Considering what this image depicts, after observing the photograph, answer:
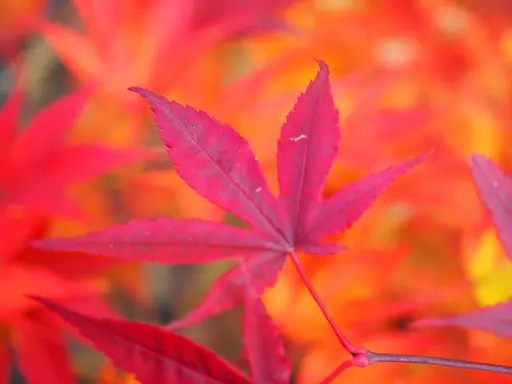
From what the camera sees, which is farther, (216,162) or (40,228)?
(40,228)

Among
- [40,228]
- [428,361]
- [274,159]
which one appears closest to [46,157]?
[40,228]

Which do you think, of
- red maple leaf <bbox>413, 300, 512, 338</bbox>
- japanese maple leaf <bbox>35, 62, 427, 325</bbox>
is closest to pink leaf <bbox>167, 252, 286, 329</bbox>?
japanese maple leaf <bbox>35, 62, 427, 325</bbox>

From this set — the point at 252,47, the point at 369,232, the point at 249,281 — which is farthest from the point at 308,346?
the point at 252,47

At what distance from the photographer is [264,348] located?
0.29 meters

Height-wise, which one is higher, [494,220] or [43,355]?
[494,220]

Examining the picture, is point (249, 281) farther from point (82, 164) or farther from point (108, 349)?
point (82, 164)

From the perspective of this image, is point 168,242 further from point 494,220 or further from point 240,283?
point 494,220

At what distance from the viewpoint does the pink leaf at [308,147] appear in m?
0.26

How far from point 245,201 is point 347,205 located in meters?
0.06

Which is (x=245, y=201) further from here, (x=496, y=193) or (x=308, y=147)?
(x=496, y=193)

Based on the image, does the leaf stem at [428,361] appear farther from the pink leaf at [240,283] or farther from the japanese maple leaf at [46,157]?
the japanese maple leaf at [46,157]

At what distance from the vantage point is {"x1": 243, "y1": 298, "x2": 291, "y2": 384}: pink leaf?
290 millimetres

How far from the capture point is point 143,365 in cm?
26

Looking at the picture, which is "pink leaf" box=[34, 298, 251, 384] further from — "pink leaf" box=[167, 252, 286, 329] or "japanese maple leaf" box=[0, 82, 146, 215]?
"japanese maple leaf" box=[0, 82, 146, 215]
